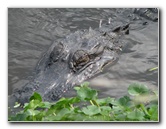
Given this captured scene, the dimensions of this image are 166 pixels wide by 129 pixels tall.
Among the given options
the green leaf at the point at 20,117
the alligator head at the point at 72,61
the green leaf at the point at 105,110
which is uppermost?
the alligator head at the point at 72,61

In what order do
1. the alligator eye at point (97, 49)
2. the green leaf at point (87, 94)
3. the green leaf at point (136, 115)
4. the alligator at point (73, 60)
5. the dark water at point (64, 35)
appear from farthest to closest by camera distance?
the alligator eye at point (97, 49) < the alligator at point (73, 60) < the dark water at point (64, 35) < the green leaf at point (87, 94) < the green leaf at point (136, 115)

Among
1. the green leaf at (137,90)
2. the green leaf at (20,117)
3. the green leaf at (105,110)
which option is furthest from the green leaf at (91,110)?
the green leaf at (20,117)

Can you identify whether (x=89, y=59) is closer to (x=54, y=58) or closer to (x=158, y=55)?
(x=54, y=58)

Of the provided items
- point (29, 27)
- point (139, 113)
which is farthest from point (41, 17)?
point (139, 113)

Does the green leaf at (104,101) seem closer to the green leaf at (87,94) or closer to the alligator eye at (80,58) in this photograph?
the green leaf at (87,94)

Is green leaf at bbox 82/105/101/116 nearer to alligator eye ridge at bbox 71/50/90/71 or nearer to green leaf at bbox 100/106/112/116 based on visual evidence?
green leaf at bbox 100/106/112/116

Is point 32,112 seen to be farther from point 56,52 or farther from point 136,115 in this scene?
point 56,52
